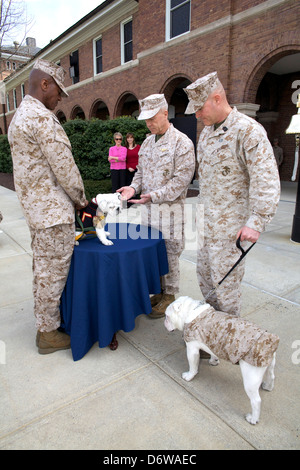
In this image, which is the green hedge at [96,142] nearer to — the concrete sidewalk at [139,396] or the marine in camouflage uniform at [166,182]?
the marine in camouflage uniform at [166,182]

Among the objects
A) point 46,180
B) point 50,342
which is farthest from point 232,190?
point 50,342

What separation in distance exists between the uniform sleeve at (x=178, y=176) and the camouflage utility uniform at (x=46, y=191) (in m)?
0.69

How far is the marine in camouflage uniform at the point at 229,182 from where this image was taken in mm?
1853

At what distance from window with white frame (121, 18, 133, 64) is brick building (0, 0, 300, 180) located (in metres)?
0.04

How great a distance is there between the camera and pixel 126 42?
48.4ft

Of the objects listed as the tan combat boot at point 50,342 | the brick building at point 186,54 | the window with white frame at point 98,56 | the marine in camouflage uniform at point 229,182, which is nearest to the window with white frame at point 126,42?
the brick building at point 186,54

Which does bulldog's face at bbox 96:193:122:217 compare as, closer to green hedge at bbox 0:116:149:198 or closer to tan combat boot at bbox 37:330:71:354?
tan combat boot at bbox 37:330:71:354

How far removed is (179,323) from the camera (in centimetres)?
207

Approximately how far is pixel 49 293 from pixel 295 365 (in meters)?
1.92

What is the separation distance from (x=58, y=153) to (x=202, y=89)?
1011 millimetres

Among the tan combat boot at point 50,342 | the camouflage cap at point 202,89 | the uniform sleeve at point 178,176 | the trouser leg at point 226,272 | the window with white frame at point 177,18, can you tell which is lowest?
the tan combat boot at point 50,342

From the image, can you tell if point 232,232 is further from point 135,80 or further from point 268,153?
point 135,80

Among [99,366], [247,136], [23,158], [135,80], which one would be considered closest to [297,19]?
[135,80]

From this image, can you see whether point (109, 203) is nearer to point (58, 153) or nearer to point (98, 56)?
point (58, 153)
